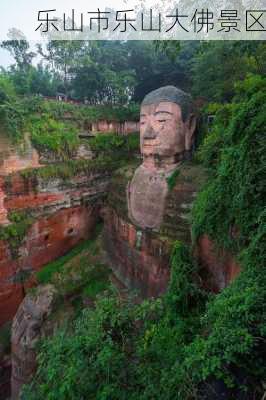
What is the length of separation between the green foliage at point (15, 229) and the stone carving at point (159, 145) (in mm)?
4353

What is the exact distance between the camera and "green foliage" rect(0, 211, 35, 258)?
31.0 ft

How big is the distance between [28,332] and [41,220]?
406 centimetres

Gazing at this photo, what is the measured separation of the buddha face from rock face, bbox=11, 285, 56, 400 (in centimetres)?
588

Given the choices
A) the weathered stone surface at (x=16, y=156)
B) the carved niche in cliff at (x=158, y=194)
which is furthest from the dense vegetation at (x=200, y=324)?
the weathered stone surface at (x=16, y=156)

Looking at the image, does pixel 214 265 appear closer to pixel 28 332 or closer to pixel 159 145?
pixel 159 145

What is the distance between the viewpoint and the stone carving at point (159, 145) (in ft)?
25.2

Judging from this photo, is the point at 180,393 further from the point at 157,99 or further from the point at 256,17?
the point at 157,99

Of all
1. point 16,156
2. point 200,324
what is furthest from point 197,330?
point 16,156

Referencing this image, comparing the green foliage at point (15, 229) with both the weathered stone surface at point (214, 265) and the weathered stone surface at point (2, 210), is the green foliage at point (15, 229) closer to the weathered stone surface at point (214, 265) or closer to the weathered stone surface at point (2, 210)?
the weathered stone surface at point (2, 210)

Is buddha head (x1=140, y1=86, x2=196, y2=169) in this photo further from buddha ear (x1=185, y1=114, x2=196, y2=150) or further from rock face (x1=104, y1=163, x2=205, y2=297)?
rock face (x1=104, y1=163, x2=205, y2=297)

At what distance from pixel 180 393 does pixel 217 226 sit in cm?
301

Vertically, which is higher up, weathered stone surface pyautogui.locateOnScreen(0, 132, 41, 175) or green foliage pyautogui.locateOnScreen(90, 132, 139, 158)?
green foliage pyautogui.locateOnScreen(90, 132, 139, 158)

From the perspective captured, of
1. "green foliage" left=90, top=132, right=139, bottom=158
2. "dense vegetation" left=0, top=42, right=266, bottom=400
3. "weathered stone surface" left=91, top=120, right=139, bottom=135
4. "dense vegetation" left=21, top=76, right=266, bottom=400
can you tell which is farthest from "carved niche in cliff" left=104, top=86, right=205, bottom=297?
"weathered stone surface" left=91, top=120, right=139, bottom=135

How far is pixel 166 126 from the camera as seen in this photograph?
7.71 meters
